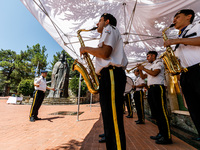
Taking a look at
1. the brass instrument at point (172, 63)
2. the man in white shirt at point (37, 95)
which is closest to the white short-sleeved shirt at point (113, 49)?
the brass instrument at point (172, 63)

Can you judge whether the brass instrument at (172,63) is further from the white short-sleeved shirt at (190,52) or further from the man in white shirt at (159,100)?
the man in white shirt at (159,100)

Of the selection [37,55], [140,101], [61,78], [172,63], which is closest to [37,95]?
[140,101]

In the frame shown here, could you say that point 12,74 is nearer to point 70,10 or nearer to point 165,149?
point 70,10

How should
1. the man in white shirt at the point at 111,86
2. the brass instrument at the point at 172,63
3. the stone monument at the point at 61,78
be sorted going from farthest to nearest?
1. the stone monument at the point at 61,78
2. the brass instrument at the point at 172,63
3. the man in white shirt at the point at 111,86

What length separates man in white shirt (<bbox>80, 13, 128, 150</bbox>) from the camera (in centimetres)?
124

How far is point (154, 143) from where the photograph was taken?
2.52 meters

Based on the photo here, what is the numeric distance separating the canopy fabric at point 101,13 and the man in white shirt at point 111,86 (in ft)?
9.38

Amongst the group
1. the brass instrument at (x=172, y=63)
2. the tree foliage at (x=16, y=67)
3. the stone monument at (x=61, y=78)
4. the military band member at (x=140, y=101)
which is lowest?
the military band member at (x=140, y=101)

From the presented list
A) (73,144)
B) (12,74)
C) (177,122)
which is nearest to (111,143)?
(73,144)

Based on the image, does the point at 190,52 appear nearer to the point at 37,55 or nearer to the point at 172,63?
the point at 172,63

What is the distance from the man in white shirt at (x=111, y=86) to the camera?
1.24 meters

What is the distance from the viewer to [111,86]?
1.31 metres

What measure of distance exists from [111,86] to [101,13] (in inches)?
141

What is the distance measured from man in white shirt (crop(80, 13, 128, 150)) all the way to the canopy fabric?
2.86m
